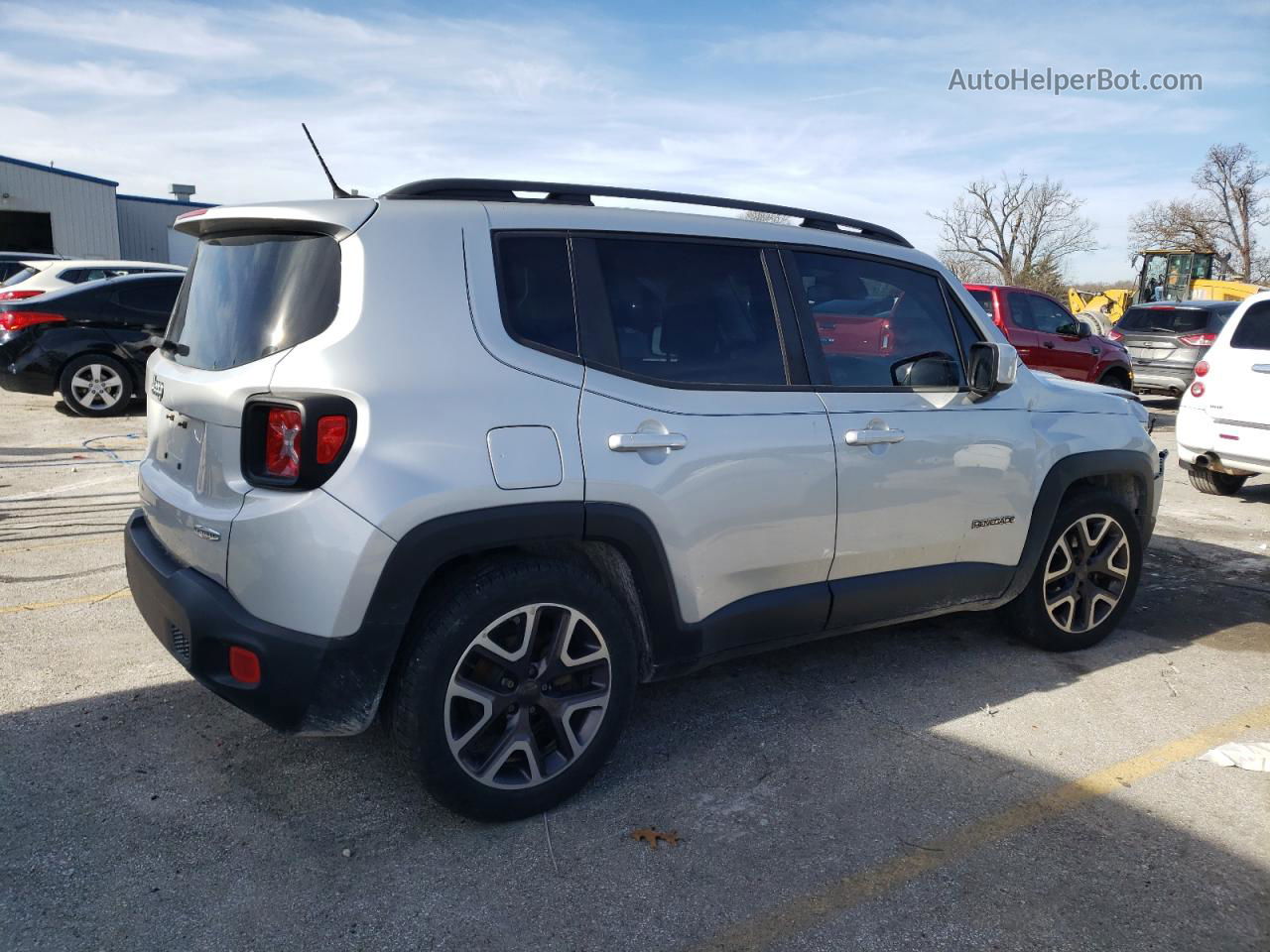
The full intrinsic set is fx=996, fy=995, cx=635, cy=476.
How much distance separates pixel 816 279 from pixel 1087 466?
1.65m

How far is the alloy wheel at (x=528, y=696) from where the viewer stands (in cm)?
296

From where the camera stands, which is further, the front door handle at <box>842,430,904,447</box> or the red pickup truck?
the red pickup truck

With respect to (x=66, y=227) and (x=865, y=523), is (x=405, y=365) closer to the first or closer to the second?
(x=865, y=523)

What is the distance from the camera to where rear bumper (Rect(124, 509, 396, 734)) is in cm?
271

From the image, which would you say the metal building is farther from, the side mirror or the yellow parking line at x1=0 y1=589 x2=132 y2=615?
the side mirror

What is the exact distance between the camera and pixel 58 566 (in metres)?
5.40

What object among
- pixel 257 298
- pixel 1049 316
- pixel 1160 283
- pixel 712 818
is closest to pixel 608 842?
pixel 712 818

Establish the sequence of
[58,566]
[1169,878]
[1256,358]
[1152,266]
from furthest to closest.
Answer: [1152,266] < [1256,358] < [58,566] < [1169,878]

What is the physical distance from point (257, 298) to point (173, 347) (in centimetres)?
65

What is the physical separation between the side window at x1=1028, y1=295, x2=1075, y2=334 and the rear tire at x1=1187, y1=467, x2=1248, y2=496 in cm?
463

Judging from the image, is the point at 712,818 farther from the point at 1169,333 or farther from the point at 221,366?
the point at 1169,333

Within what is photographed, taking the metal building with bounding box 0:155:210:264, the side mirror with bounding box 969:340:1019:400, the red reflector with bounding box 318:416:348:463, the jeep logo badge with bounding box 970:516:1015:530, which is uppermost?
the metal building with bounding box 0:155:210:264

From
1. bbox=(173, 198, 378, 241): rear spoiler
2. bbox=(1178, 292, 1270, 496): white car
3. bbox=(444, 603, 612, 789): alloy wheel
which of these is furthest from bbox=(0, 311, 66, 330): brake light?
bbox=(1178, 292, 1270, 496): white car

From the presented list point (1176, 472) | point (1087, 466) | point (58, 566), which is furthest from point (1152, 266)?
point (58, 566)
